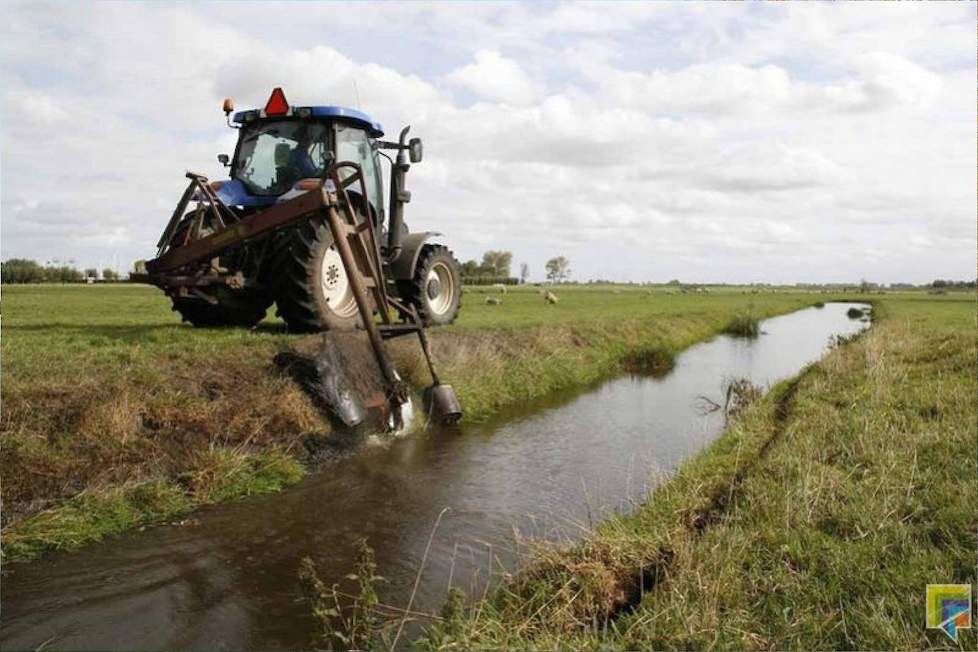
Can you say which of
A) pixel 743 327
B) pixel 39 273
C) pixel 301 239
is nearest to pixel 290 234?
pixel 301 239

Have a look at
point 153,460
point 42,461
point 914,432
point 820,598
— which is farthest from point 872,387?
point 42,461

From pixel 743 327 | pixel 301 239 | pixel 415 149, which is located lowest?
pixel 743 327

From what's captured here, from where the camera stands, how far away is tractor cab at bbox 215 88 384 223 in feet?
35.5

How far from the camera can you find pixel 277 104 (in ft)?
33.4

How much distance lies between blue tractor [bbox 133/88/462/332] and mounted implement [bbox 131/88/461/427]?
0.02 m

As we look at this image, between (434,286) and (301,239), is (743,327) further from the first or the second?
(301,239)

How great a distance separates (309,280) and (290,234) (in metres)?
0.83

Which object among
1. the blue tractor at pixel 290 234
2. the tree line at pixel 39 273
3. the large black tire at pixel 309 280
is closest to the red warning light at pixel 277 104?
the blue tractor at pixel 290 234

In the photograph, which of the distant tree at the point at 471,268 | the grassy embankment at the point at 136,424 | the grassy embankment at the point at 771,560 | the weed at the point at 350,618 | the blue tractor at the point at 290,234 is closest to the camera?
the grassy embankment at the point at 771,560

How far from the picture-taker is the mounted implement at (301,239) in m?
9.12

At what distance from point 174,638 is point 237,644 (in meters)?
0.41

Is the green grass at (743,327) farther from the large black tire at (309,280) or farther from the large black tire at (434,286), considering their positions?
the large black tire at (309,280)

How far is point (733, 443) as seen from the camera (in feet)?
30.2

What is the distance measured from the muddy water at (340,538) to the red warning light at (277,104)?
4.85 metres
